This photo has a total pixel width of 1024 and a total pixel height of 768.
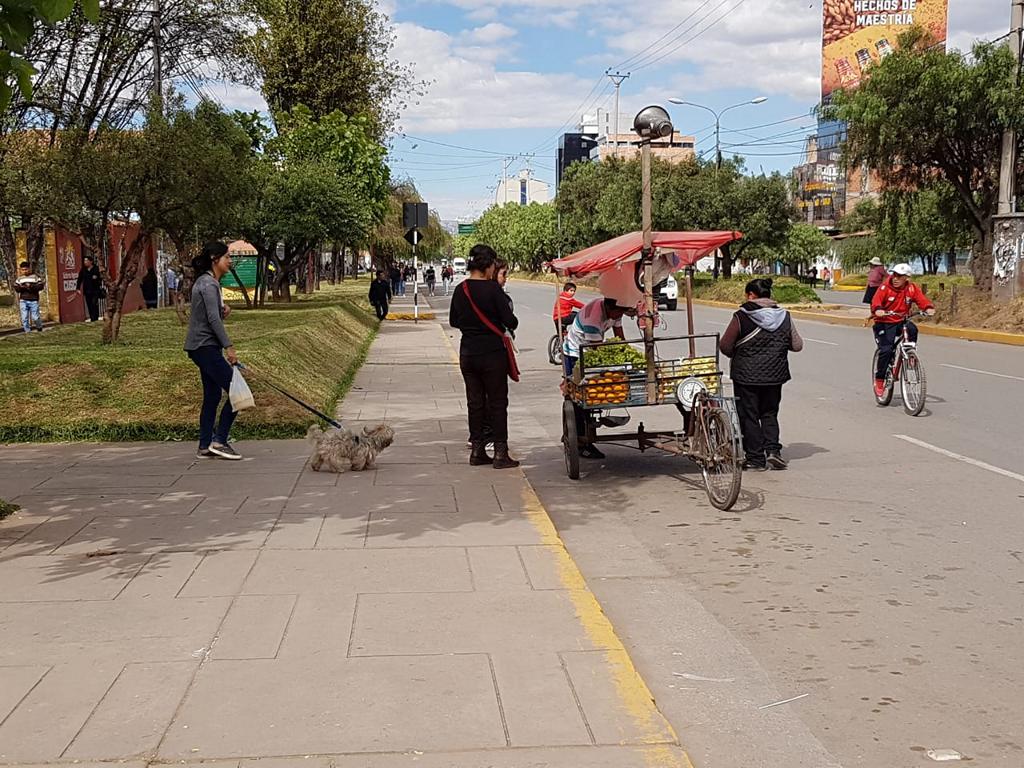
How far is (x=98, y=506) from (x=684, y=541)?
12.8ft

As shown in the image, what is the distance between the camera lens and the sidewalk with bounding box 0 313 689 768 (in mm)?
3816

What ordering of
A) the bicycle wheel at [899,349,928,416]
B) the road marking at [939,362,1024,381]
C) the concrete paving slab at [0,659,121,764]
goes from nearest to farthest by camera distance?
the concrete paving slab at [0,659,121,764] < the bicycle wheel at [899,349,928,416] < the road marking at [939,362,1024,381]

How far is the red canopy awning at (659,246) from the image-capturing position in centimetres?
845

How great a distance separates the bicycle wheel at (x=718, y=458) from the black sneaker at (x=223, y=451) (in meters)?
3.90

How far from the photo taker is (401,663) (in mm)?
4520

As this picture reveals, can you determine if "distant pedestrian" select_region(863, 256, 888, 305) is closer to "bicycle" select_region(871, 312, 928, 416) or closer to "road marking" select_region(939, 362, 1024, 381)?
"bicycle" select_region(871, 312, 928, 416)

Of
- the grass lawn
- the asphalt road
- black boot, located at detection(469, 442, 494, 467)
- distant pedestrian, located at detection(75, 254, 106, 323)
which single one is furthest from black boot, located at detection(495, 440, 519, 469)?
distant pedestrian, located at detection(75, 254, 106, 323)

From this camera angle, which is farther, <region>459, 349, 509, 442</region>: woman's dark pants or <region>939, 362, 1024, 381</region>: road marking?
<region>939, 362, 1024, 381</region>: road marking

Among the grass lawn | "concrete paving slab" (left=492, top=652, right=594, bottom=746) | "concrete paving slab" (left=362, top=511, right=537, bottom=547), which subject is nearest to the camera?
"concrete paving slab" (left=492, top=652, right=594, bottom=746)

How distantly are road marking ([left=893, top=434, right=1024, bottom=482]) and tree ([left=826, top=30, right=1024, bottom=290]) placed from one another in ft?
53.4

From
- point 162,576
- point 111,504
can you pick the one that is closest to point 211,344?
point 111,504

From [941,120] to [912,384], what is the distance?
49.7ft

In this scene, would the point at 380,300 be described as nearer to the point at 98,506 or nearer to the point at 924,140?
the point at 924,140

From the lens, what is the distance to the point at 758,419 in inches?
360
